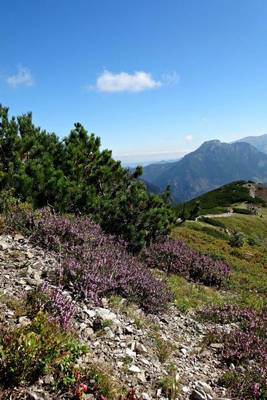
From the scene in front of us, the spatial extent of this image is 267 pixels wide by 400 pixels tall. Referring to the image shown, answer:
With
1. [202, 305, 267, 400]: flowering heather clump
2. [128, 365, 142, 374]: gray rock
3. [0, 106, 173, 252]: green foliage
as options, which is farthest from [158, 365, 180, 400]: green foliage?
[0, 106, 173, 252]: green foliage

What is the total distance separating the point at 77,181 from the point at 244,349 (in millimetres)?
8974

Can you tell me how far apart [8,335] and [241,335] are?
599 cm

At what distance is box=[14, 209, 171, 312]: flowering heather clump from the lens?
8.10m

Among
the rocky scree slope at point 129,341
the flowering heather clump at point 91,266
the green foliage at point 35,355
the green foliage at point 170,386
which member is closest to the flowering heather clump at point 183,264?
the flowering heather clump at point 91,266

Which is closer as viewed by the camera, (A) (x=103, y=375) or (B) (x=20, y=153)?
(A) (x=103, y=375)

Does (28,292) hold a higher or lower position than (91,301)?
higher

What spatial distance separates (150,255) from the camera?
15109 millimetres

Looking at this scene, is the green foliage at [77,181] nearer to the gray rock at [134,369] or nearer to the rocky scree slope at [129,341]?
the rocky scree slope at [129,341]

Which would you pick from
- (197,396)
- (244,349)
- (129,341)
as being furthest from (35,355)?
(244,349)

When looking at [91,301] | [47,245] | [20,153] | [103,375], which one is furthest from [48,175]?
[103,375]

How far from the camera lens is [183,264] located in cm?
1581

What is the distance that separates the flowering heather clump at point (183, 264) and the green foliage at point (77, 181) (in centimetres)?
75

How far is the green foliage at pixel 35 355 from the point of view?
459 cm

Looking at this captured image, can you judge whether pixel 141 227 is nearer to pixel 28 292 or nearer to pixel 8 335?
pixel 28 292
